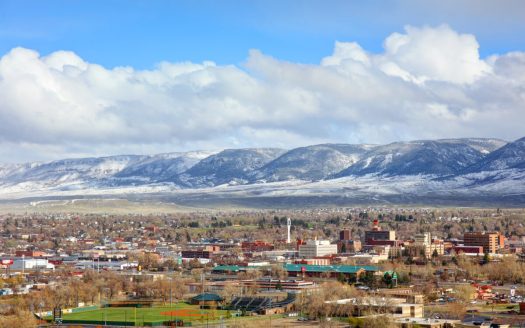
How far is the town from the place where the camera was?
61625mm

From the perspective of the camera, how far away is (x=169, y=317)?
62062 mm

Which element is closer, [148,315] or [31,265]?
[148,315]

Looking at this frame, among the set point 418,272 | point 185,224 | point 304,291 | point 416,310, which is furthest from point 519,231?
point 416,310

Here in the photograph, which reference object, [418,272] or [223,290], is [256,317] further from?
[418,272]

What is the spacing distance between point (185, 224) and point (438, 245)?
5328cm

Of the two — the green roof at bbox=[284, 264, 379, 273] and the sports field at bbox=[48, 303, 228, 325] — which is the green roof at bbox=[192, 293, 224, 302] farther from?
the green roof at bbox=[284, 264, 379, 273]

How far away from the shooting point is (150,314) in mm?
64562

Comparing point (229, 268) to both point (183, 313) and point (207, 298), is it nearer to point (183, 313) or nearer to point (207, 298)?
point (207, 298)

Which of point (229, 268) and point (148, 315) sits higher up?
point (229, 268)

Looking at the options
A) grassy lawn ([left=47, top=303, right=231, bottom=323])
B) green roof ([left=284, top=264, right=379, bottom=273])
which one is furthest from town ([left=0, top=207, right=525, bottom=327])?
green roof ([left=284, top=264, right=379, bottom=273])

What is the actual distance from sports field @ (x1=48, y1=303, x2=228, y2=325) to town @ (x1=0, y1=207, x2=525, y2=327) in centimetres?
9

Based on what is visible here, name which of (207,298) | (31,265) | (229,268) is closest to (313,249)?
(229,268)

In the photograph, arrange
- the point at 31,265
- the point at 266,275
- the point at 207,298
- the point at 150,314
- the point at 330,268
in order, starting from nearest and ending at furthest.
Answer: the point at 150,314
the point at 207,298
the point at 266,275
the point at 330,268
the point at 31,265

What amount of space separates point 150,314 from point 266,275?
25193mm
